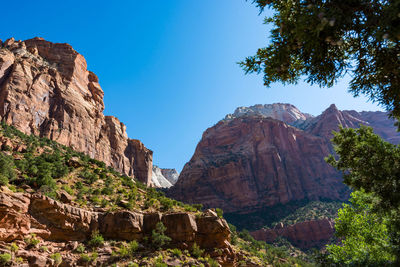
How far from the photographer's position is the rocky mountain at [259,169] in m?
105

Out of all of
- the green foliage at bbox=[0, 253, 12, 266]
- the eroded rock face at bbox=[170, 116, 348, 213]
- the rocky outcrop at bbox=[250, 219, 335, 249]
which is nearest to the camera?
the green foliage at bbox=[0, 253, 12, 266]

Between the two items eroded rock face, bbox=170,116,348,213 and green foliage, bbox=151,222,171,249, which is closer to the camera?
green foliage, bbox=151,222,171,249

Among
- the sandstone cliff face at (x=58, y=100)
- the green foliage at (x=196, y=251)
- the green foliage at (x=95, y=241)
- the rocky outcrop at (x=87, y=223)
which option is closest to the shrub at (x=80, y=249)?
the green foliage at (x=95, y=241)

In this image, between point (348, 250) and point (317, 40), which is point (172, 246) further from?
point (317, 40)

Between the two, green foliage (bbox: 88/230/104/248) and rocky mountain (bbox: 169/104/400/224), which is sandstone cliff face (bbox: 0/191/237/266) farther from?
rocky mountain (bbox: 169/104/400/224)

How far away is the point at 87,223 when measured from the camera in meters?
21.1

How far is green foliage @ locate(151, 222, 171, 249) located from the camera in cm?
2184

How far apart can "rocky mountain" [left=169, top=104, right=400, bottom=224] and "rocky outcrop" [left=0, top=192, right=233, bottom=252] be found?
7221 cm

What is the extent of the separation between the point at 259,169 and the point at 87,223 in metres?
106

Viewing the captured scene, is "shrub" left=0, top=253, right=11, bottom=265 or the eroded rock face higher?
the eroded rock face

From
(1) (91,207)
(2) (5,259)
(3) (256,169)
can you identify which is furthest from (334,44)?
(3) (256,169)

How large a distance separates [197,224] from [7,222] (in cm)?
1646

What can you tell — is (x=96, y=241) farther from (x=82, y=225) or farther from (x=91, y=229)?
(x=82, y=225)

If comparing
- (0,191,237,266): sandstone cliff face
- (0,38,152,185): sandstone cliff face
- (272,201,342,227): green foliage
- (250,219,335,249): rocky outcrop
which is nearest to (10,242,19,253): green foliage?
(0,191,237,266): sandstone cliff face
